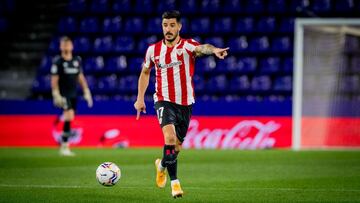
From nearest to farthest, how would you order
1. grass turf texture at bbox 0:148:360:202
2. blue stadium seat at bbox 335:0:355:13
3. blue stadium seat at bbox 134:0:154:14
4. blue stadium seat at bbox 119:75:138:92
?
grass turf texture at bbox 0:148:360:202
blue stadium seat at bbox 119:75:138:92
blue stadium seat at bbox 335:0:355:13
blue stadium seat at bbox 134:0:154:14

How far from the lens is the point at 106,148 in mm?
17266

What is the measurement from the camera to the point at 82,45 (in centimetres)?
2102

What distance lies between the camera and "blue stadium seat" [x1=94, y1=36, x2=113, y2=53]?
20938mm

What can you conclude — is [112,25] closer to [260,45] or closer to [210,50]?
[260,45]

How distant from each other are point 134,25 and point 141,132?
456 centimetres

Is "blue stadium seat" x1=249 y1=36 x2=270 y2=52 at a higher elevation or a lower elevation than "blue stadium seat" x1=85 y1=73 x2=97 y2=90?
higher

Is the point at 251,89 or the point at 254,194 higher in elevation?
the point at 254,194

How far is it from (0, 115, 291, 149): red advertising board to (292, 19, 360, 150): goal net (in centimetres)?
67

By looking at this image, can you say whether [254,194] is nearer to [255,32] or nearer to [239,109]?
[239,109]

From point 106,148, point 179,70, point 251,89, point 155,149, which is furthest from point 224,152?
point 179,70

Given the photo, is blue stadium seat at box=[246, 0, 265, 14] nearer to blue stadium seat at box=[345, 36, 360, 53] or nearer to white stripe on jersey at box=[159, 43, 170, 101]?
blue stadium seat at box=[345, 36, 360, 53]

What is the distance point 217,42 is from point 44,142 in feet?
17.9

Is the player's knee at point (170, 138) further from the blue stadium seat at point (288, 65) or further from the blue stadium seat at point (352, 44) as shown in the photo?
the blue stadium seat at point (288, 65)

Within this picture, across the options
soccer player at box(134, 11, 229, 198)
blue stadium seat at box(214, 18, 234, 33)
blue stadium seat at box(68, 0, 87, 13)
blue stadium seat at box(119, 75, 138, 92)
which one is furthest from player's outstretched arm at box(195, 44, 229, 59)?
blue stadium seat at box(68, 0, 87, 13)
